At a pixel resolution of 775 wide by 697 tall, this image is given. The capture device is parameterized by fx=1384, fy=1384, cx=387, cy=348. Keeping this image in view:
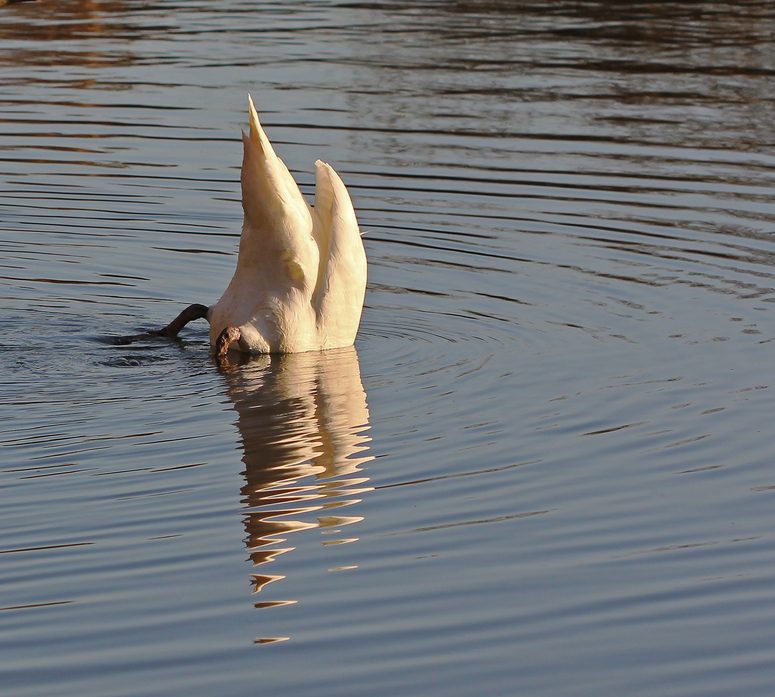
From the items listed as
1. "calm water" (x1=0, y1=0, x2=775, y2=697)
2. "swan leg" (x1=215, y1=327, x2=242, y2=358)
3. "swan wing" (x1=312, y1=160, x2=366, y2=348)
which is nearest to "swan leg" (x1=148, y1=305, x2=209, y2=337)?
"calm water" (x1=0, y1=0, x2=775, y2=697)

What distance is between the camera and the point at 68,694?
409 centimetres

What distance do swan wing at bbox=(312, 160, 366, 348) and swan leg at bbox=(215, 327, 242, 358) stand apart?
493 millimetres

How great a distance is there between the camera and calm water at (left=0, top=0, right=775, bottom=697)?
4.48m

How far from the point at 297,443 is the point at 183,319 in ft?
6.11

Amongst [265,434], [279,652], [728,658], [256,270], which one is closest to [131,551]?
[279,652]

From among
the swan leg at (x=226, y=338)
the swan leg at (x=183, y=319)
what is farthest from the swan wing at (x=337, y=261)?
the swan leg at (x=183, y=319)

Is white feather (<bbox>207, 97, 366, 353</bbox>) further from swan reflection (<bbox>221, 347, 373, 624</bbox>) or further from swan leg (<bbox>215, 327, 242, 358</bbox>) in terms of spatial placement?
swan reflection (<bbox>221, 347, 373, 624</bbox>)

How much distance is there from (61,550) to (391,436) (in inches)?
75.6

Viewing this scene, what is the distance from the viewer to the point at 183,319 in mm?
8047

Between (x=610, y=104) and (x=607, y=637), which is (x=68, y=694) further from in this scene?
(x=610, y=104)

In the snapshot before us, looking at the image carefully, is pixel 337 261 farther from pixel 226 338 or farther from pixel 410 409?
pixel 410 409

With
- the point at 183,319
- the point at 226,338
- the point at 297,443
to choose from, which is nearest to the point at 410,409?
the point at 297,443

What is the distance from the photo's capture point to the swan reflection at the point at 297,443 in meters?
5.41

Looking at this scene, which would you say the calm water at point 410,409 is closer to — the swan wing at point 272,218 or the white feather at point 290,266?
the white feather at point 290,266
